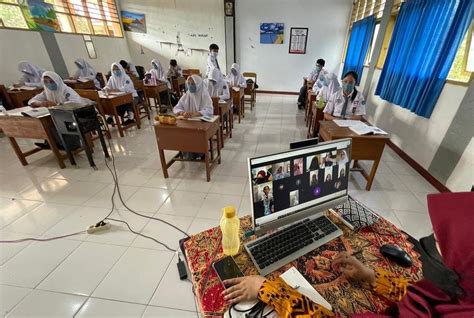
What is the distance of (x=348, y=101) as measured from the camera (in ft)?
9.18

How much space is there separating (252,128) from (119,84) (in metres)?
3.07

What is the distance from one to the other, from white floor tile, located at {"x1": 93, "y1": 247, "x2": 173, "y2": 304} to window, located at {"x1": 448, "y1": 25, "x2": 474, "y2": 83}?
3.68 meters

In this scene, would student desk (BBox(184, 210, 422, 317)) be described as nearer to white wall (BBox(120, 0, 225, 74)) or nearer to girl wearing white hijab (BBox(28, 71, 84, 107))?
girl wearing white hijab (BBox(28, 71, 84, 107))

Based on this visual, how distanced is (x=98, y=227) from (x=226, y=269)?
66.1 inches

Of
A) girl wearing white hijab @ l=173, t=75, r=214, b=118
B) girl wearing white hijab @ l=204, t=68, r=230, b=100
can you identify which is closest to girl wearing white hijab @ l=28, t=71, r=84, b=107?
girl wearing white hijab @ l=173, t=75, r=214, b=118

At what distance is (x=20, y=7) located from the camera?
4594 mm

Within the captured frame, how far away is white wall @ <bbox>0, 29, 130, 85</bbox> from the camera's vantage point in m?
4.42

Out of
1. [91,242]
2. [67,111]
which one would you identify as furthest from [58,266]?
[67,111]

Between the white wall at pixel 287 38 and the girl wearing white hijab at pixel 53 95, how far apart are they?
5922 millimetres

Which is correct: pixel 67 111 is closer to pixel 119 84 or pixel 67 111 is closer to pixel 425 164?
pixel 119 84

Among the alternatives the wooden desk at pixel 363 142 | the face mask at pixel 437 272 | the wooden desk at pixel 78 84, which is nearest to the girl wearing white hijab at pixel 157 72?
the wooden desk at pixel 78 84

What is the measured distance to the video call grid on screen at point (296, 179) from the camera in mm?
770

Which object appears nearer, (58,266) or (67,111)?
(58,266)

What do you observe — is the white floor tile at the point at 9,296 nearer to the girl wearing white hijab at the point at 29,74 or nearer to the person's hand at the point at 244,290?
the person's hand at the point at 244,290
